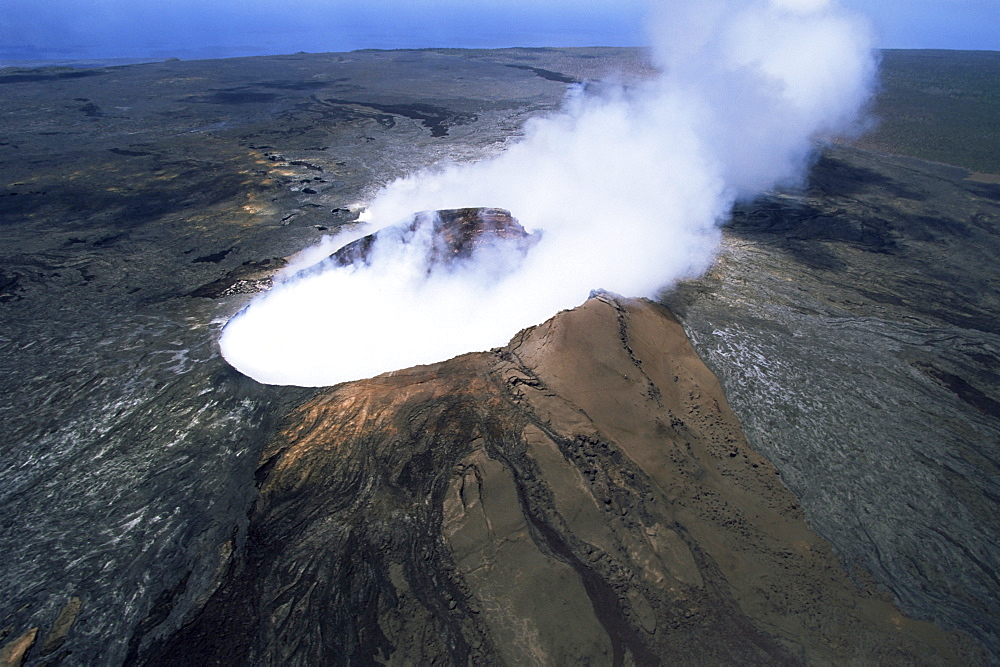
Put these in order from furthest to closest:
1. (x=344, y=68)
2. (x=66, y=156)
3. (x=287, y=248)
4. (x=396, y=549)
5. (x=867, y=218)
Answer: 1. (x=344, y=68)
2. (x=66, y=156)
3. (x=867, y=218)
4. (x=287, y=248)
5. (x=396, y=549)

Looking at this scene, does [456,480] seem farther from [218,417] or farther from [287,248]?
[287,248]

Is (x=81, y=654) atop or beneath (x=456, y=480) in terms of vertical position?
beneath

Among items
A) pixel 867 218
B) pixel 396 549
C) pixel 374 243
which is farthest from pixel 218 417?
pixel 867 218

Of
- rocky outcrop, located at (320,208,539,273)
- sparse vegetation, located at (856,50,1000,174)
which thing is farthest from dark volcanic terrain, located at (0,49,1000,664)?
sparse vegetation, located at (856,50,1000,174)

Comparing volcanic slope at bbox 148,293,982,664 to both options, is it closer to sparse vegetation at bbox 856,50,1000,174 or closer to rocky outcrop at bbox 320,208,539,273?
rocky outcrop at bbox 320,208,539,273

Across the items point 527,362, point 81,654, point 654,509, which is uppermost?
point 527,362

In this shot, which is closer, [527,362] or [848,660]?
[848,660]

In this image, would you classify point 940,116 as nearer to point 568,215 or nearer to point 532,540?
point 568,215

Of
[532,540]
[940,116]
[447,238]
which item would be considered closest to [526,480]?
[532,540]
